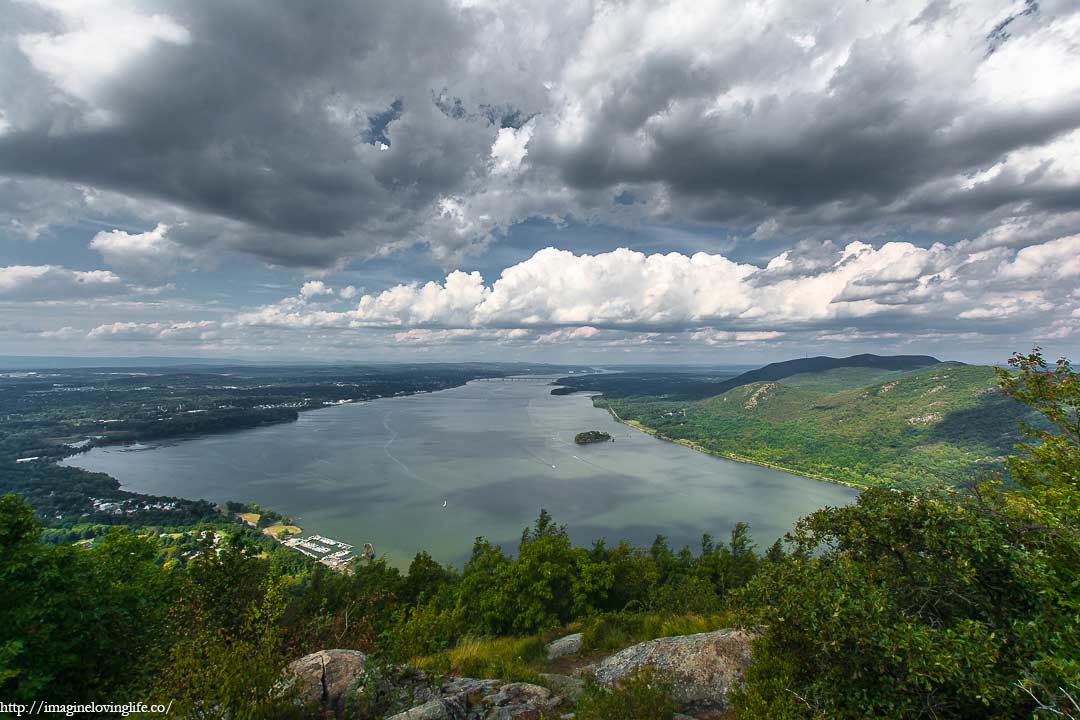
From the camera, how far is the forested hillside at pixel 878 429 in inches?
3839

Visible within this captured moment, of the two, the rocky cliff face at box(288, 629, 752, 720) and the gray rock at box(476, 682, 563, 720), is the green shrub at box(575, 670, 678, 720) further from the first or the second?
the gray rock at box(476, 682, 563, 720)

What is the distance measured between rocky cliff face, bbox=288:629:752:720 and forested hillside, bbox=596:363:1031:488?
9632 centimetres

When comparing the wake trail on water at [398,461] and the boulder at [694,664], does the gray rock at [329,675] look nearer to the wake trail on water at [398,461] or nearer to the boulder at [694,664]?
the boulder at [694,664]

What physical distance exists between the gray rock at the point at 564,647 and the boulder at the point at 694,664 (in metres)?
2.47

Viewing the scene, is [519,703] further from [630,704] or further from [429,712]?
[630,704]

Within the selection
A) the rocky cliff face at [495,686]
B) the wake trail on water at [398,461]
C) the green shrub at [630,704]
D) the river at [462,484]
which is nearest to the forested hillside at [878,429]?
the river at [462,484]

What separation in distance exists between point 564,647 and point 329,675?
7845 millimetres

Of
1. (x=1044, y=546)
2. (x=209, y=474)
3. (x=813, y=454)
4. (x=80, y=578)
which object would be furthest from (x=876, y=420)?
(x=209, y=474)

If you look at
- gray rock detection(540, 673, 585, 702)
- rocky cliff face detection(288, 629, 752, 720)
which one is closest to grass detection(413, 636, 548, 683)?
gray rock detection(540, 673, 585, 702)

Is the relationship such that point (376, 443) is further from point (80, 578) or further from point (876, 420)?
point (876, 420)

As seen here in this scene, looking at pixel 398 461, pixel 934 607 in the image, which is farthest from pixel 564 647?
pixel 398 461

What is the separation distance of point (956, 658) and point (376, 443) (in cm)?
12788

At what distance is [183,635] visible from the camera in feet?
31.8

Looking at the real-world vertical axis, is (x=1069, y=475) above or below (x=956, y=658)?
above
